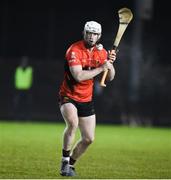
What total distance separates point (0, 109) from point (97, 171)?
56.9 feet

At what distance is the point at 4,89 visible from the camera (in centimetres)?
3038

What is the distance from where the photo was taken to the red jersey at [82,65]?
1213 centimetres

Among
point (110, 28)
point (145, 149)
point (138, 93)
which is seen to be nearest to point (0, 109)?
point (138, 93)

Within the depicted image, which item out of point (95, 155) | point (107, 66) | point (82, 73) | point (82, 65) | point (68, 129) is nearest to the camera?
point (82, 73)

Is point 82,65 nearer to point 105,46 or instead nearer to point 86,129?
point 86,129

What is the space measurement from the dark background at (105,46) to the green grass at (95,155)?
553 centimetres

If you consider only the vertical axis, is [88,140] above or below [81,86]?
below

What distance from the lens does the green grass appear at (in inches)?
496

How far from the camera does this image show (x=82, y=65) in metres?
12.2

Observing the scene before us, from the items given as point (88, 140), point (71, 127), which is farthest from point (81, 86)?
point (88, 140)

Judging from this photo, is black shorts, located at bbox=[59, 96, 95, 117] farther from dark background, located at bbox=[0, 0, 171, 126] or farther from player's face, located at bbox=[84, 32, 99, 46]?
dark background, located at bbox=[0, 0, 171, 126]

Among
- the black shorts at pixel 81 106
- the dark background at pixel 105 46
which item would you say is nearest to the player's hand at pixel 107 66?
the black shorts at pixel 81 106

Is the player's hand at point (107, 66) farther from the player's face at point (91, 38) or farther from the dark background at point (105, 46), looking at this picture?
the dark background at point (105, 46)

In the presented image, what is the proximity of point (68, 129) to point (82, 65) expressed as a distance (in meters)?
0.95
